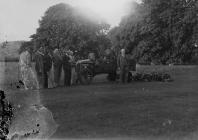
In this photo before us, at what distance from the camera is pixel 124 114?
13.1 m

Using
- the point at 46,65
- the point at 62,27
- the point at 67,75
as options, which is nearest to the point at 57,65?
the point at 67,75

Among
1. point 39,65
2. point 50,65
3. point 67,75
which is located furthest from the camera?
point 67,75

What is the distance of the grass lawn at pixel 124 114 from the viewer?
34.0 ft

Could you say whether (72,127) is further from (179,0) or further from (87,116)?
(179,0)

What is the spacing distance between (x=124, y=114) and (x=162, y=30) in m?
52.0

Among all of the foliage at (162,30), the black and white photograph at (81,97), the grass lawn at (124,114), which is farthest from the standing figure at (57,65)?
the foliage at (162,30)

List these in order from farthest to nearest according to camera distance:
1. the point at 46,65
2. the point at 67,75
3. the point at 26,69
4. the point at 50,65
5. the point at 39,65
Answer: the point at 67,75, the point at 50,65, the point at 46,65, the point at 39,65, the point at 26,69

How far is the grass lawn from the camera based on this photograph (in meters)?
10.4

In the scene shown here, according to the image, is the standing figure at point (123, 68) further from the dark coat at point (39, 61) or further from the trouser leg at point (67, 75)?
the dark coat at point (39, 61)

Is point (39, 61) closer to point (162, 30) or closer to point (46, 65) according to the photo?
point (46, 65)

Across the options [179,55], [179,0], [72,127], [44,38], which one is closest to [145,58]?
[179,55]

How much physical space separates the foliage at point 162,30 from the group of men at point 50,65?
127ft

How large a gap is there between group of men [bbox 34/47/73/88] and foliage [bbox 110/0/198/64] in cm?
3874

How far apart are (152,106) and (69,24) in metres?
9.12
